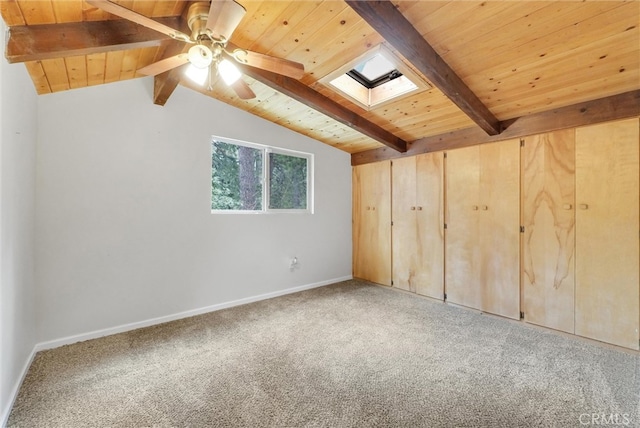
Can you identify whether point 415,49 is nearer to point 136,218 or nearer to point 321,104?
point 321,104

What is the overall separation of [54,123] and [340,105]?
261cm

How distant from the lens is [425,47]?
1.89 meters

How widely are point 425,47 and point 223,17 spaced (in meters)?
1.37

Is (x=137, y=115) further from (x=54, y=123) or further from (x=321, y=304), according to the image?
(x=321, y=304)

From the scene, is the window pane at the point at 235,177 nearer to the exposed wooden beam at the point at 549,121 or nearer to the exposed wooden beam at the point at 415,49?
the exposed wooden beam at the point at 549,121

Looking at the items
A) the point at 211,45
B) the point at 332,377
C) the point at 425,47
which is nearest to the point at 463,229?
the point at 425,47

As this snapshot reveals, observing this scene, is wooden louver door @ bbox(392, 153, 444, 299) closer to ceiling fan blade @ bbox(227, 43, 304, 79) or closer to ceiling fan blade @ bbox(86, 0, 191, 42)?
ceiling fan blade @ bbox(227, 43, 304, 79)

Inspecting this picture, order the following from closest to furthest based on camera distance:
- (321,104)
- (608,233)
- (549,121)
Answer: (608,233) < (549,121) < (321,104)

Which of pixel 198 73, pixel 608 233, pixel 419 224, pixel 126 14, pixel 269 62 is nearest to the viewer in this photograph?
pixel 126 14

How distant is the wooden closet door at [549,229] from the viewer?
2.44 meters

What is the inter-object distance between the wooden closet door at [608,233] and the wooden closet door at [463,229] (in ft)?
2.79

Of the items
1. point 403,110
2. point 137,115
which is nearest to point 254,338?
Answer: point 137,115

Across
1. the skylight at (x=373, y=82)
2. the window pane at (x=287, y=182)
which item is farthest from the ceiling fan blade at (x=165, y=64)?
the window pane at (x=287, y=182)

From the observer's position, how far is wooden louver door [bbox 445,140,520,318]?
2.80m
